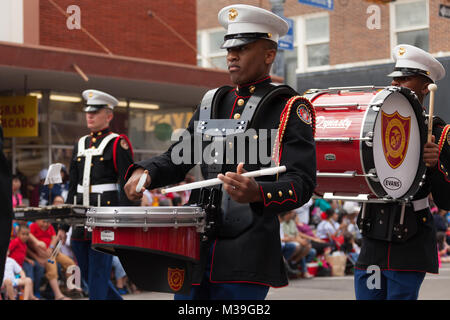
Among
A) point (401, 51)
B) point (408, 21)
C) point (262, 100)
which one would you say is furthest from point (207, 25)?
point (262, 100)

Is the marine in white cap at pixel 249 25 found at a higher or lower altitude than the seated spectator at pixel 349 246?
higher

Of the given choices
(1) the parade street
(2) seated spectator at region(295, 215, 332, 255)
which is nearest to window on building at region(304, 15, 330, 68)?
(2) seated spectator at region(295, 215, 332, 255)

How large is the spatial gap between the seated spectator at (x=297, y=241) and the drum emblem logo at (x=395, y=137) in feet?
28.1

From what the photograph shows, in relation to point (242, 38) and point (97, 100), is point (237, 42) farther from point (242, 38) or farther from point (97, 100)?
point (97, 100)

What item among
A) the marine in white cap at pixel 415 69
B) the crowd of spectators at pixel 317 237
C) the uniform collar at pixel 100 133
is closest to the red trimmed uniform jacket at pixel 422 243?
the marine in white cap at pixel 415 69

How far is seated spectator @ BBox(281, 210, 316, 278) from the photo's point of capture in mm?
13844

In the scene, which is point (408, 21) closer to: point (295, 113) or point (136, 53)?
point (136, 53)

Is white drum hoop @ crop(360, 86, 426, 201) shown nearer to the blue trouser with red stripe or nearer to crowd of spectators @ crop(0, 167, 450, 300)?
the blue trouser with red stripe

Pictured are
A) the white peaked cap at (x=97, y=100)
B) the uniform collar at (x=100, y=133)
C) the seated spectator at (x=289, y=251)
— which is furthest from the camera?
the seated spectator at (x=289, y=251)

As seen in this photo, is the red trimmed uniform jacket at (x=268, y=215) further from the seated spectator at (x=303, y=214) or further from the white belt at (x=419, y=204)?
the seated spectator at (x=303, y=214)

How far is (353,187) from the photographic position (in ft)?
17.1

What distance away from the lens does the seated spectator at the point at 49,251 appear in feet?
34.4

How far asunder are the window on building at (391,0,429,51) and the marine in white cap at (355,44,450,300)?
9.85 metres
